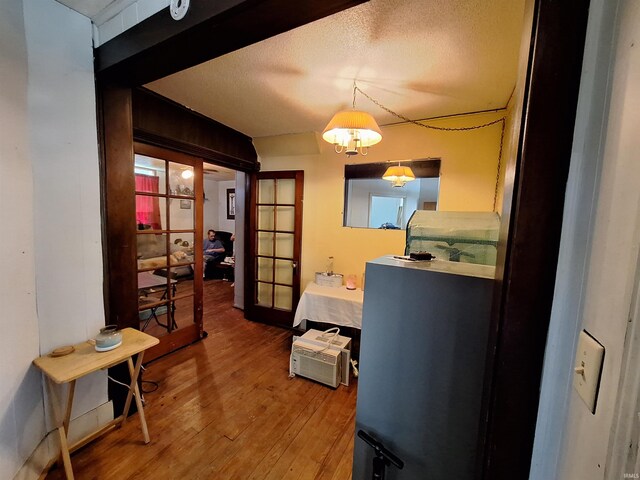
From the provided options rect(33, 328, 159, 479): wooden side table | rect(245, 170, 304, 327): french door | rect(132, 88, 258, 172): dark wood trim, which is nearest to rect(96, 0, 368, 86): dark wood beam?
rect(132, 88, 258, 172): dark wood trim

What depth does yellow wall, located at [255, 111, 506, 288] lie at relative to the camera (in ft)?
7.70

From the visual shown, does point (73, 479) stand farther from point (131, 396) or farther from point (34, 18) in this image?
point (34, 18)

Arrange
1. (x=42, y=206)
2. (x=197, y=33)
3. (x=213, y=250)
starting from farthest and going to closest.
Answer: (x=213, y=250) < (x=42, y=206) < (x=197, y=33)

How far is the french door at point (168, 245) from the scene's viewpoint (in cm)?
233

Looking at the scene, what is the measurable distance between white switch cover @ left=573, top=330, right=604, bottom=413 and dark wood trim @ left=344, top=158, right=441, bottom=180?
7.67 feet

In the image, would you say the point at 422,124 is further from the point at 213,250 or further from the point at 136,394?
the point at 213,250

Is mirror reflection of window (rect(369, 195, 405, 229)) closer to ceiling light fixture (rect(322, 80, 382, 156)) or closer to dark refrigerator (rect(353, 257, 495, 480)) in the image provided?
ceiling light fixture (rect(322, 80, 382, 156))

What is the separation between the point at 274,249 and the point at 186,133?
167 centimetres

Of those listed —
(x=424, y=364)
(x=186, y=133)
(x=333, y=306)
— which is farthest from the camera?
(x=333, y=306)

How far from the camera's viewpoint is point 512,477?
57cm

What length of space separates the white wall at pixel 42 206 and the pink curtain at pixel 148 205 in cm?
82

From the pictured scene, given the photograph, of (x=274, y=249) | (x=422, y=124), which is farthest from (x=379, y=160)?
(x=274, y=249)

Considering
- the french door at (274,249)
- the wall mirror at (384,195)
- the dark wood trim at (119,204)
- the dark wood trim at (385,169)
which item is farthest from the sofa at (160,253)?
the dark wood trim at (385,169)

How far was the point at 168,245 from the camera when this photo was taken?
98.2 inches
